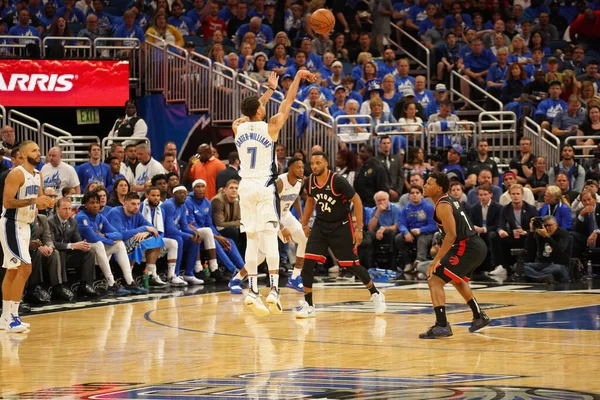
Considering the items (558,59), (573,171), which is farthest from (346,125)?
(558,59)

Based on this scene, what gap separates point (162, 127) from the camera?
23281 millimetres

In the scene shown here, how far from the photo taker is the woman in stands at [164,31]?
23.5 metres

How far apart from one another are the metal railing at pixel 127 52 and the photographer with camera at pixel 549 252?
8.95 m

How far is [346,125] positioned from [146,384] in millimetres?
A: 12707

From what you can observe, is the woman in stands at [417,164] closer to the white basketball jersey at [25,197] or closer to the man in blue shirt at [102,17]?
the man in blue shirt at [102,17]

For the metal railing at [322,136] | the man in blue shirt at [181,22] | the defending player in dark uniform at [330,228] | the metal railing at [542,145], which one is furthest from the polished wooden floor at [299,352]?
the man in blue shirt at [181,22]

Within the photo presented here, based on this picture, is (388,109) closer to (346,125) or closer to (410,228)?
(346,125)

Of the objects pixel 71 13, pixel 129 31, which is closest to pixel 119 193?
pixel 129 31

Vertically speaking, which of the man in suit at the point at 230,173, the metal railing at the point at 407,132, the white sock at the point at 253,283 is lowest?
the white sock at the point at 253,283

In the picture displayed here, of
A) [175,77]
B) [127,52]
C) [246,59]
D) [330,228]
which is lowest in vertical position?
[330,228]

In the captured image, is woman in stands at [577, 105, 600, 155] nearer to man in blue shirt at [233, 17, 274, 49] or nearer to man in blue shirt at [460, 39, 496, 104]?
man in blue shirt at [460, 39, 496, 104]

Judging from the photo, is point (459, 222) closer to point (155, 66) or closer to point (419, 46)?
point (155, 66)

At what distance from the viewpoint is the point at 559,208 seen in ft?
61.0

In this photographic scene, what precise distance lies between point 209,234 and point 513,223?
15.8 ft
